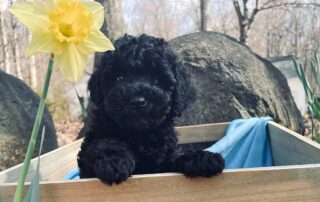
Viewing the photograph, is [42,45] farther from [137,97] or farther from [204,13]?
[204,13]

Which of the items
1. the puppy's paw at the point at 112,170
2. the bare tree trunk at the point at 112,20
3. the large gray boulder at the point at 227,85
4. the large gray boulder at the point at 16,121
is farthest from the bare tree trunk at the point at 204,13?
the puppy's paw at the point at 112,170

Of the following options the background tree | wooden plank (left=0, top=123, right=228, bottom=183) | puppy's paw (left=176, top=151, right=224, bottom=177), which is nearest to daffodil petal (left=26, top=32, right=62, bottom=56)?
puppy's paw (left=176, top=151, right=224, bottom=177)

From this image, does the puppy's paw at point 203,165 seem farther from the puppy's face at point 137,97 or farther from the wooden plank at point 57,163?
the wooden plank at point 57,163

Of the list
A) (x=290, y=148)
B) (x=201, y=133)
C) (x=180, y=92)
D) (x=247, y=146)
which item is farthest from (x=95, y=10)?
(x=201, y=133)

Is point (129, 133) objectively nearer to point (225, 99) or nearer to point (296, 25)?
point (225, 99)

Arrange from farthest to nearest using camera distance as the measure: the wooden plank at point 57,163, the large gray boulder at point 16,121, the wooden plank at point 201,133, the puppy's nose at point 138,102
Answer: the large gray boulder at point 16,121
the wooden plank at point 201,133
the wooden plank at point 57,163
the puppy's nose at point 138,102

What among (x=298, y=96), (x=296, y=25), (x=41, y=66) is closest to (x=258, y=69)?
(x=298, y=96)

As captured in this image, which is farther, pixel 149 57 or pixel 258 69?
pixel 258 69
